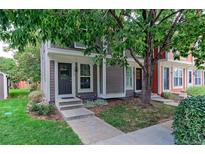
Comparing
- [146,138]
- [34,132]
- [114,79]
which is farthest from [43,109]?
[114,79]

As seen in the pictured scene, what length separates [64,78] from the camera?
36.3ft

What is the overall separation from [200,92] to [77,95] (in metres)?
11.9

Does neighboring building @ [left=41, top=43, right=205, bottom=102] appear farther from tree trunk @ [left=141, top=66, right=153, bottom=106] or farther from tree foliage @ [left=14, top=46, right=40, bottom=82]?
tree foliage @ [left=14, top=46, right=40, bottom=82]

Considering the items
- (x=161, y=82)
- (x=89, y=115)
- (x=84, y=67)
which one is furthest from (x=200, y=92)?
(x=89, y=115)

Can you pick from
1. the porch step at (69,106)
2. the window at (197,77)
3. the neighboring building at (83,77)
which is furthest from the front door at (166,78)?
the porch step at (69,106)

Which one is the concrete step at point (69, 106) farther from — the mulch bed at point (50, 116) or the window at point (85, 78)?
the window at point (85, 78)

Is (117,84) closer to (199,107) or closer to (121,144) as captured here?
(121,144)

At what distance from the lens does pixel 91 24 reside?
5.82 metres

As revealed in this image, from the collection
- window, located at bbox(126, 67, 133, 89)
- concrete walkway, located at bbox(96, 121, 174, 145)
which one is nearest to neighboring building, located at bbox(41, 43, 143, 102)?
window, located at bbox(126, 67, 133, 89)

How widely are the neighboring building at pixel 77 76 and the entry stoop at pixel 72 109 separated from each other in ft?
2.66

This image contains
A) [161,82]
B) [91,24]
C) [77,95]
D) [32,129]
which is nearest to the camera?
[91,24]

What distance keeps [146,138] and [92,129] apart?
1981mm

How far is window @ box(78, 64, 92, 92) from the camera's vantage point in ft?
38.6

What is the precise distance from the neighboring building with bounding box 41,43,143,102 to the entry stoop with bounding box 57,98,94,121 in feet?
2.66
